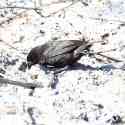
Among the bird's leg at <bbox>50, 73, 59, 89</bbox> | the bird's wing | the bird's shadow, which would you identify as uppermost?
the bird's wing

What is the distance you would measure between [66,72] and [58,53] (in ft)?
0.19

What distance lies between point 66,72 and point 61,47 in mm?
74

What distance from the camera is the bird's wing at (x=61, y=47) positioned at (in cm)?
120

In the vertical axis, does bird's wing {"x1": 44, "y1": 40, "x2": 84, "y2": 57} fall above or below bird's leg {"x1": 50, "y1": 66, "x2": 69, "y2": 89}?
above

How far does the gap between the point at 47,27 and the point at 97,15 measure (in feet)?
0.48

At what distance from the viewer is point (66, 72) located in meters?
1.17

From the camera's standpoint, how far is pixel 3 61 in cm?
120

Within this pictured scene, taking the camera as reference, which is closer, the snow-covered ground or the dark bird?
the snow-covered ground

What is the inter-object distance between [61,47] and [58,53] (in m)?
0.02

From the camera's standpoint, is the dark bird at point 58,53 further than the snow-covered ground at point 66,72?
Yes

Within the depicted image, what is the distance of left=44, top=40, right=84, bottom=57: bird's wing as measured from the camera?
120 cm

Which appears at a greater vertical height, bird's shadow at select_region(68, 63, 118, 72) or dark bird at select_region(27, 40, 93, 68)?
dark bird at select_region(27, 40, 93, 68)

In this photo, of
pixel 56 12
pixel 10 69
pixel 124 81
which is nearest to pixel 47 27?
pixel 56 12

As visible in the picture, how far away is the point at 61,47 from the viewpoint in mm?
1207
